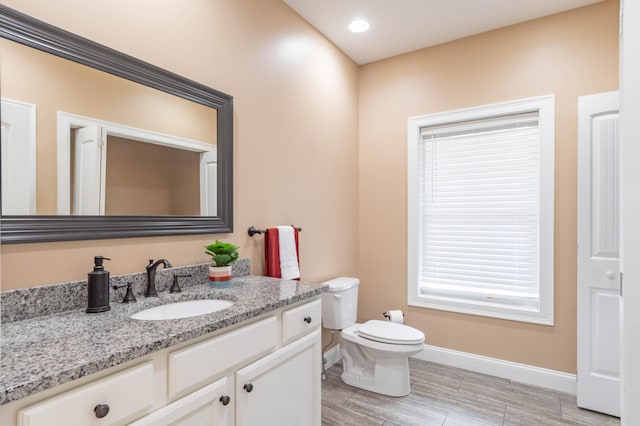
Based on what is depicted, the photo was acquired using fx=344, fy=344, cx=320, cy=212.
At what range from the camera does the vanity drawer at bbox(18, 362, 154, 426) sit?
0.75 m

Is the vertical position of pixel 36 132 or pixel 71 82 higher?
pixel 71 82

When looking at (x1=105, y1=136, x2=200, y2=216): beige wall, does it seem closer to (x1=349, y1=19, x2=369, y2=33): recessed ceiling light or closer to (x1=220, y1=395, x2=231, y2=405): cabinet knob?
(x1=220, y1=395, x2=231, y2=405): cabinet knob

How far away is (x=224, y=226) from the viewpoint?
6.27ft

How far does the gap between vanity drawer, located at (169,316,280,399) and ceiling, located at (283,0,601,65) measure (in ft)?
7.17

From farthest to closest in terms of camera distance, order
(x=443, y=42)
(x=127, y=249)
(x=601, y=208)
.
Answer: (x=443, y=42) < (x=601, y=208) < (x=127, y=249)

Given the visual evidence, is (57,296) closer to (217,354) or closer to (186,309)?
(186,309)

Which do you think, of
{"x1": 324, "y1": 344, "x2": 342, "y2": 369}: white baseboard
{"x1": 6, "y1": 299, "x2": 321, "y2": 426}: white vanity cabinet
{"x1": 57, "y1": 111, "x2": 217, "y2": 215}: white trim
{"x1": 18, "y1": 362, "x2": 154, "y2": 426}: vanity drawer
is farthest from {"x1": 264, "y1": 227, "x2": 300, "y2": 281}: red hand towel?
{"x1": 18, "y1": 362, "x2": 154, "y2": 426}: vanity drawer

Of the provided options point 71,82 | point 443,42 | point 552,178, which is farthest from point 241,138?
point 552,178

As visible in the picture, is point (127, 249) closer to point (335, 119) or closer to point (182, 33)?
point (182, 33)

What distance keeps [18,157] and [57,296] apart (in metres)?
0.49

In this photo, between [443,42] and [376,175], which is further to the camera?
[376,175]

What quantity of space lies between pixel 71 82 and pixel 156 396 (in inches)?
45.9

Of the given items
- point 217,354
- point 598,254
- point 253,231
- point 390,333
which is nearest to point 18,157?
point 217,354

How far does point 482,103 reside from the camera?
2.77m
